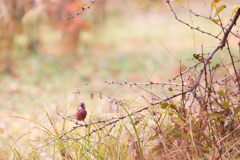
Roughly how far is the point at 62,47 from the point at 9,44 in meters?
1.70

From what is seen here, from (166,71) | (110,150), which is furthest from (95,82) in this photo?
(110,150)

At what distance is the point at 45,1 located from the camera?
252 inches

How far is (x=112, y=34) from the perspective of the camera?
930 centimetres

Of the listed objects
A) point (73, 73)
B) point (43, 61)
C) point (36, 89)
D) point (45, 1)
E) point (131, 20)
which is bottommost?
point (36, 89)

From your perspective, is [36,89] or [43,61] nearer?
[36,89]

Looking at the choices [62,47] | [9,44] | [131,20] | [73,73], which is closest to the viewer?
[9,44]

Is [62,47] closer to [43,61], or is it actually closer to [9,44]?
[43,61]

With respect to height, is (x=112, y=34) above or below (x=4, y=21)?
above

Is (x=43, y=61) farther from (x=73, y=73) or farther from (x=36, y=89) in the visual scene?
(x=36, y=89)

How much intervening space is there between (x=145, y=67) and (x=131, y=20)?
14.9 feet

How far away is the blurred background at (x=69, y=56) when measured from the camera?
5031mm

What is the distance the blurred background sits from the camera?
5031mm

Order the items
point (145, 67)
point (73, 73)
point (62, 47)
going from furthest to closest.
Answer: point (62, 47), point (145, 67), point (73, 73)

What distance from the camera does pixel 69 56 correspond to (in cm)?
723
